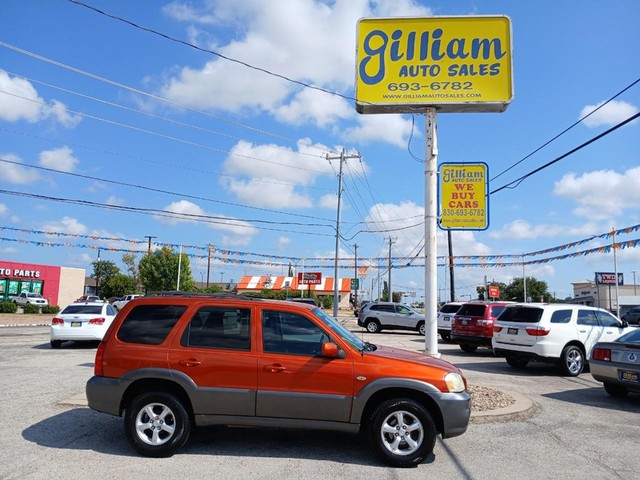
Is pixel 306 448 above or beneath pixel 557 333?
beneath

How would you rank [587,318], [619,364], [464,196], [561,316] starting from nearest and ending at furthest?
[619,364], [561,316], [587,318], [464,196]

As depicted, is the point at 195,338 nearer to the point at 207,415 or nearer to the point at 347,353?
the point at 207,415

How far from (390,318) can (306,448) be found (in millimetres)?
23134

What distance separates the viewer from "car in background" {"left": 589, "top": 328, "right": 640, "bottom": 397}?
878 cm

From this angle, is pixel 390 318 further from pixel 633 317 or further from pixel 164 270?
pixel 164 270

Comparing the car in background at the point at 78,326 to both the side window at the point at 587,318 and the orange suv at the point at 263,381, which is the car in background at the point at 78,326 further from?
the side window at the point at 587,318

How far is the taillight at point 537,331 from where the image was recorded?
39.9 ft

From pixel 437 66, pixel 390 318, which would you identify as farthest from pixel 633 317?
pixel 437 66

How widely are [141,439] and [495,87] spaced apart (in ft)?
30.7

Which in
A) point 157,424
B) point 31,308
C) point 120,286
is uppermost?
point 120,286

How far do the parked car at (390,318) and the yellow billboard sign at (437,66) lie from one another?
18556 mm

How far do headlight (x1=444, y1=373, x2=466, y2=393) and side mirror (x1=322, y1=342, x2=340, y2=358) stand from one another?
122 centimetres

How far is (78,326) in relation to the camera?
15773 millimetres

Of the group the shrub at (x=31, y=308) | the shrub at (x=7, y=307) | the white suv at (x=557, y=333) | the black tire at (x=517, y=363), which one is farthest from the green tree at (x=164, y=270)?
the white suv at (x=557, y=333)
